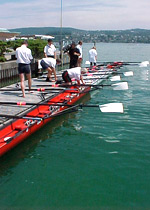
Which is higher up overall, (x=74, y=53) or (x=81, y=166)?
(x=74, y=53)

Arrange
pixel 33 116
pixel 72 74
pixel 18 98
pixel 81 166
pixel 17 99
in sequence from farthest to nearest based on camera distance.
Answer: pixel 72 74 < pixel 18 98 < pixel 17 99 < pixel 33 116 < pixel 81 166

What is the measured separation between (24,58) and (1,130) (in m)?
3.60

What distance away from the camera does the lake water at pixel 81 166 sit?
20.6 ft

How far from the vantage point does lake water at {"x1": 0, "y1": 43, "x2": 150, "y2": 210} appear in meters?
6.28

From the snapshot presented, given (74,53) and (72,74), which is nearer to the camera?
(72,74)

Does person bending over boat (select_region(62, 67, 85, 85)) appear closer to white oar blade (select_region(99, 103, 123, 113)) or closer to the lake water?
the lake water

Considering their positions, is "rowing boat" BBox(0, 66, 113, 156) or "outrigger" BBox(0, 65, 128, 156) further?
"outrigger" BBox(0, 65, 128, 156)

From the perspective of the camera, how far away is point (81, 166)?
7645mm

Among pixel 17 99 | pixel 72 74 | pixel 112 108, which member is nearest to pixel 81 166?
pixel 112 108

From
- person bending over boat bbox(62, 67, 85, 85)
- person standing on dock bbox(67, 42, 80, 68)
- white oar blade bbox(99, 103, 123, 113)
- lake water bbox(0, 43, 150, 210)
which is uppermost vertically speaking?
person standing on dock bbox(67, 42, 80, 68)

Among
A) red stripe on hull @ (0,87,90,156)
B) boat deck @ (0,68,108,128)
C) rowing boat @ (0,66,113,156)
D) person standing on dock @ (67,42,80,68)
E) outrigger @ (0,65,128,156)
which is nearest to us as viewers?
red stripe on hull @ (0,87,90,156)

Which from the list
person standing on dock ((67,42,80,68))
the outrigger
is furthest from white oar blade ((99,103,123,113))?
person standing on dock ((67,42,80,68))

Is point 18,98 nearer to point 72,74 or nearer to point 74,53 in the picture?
point 72,74

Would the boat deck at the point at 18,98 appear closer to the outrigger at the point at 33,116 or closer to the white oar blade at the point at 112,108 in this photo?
the outrigger at the point at 33,116
